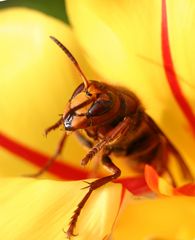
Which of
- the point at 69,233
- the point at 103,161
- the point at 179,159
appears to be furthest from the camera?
the point at 179,159

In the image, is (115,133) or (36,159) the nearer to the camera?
(115,133)

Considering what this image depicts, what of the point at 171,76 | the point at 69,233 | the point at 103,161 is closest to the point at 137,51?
the point at 171,76

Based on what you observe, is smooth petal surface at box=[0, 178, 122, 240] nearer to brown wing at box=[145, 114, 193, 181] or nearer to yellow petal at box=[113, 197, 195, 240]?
yellow petal at box=[113, 197, 195, 240]

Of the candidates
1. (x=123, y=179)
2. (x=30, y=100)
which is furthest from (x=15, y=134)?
(x=123, y=179)

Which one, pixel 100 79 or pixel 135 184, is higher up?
pixel 100 79

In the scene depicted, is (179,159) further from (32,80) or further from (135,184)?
(32,80)

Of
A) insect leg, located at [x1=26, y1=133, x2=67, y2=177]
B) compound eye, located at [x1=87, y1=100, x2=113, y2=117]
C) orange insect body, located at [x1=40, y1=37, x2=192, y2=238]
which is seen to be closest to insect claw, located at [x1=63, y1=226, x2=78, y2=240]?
orange insect body, located at [x1=40, y1=37, x2=192, y2=238]

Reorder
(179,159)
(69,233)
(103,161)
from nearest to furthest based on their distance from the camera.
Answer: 1. (69,233)
2. (103,161)
3. (179,159)
